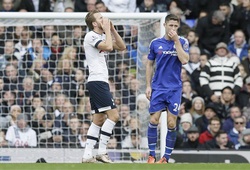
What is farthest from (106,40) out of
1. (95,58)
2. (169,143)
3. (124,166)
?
(124,166)

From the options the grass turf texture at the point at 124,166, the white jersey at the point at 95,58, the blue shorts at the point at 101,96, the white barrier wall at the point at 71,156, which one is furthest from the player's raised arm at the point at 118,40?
the white barrier wall at the point at 71,156

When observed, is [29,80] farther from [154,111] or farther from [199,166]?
[199,166]

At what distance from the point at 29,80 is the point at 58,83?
52 cm

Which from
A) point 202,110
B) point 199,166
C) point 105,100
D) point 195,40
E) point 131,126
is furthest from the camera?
point 195,40

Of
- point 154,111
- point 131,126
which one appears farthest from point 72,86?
point 154,111

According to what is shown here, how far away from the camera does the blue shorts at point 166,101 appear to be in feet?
48.4

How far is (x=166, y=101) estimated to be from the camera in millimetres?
14797

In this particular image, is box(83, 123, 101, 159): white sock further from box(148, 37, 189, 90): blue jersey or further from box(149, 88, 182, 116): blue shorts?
box(148, 37, 189, 90): blue jersey

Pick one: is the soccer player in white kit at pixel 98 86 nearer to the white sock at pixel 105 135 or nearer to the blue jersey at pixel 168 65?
the white sock at pixel 105 135

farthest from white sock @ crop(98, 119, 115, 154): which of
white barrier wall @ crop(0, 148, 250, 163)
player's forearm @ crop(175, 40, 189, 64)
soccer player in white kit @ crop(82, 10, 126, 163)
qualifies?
white barrier wall @ crop(0, 148, 250, 163)

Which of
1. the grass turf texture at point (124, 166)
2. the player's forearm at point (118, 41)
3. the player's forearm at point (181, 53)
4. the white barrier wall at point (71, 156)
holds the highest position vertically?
the player's forearm at point (118, 41)

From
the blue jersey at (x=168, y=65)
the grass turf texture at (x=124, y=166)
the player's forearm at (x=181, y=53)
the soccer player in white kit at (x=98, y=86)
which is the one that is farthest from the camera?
the blue jersey at (x=168, y=65)

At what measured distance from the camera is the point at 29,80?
731 inches

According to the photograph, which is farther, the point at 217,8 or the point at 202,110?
the point at 217,8
